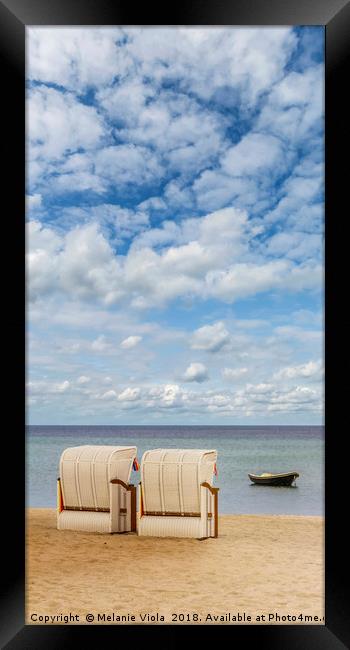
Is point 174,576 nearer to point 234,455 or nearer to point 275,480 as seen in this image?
point 275,480

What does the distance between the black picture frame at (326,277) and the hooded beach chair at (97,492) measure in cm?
477

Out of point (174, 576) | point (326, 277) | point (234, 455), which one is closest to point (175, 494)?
point (174, 576)

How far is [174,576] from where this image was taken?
614cm

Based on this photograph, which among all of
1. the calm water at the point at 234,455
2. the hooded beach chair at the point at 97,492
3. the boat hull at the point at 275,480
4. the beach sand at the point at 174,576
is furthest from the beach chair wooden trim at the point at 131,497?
the boat hull at the point at 275,480

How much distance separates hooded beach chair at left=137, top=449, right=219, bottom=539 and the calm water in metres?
4.05

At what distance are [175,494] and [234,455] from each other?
27.2 m

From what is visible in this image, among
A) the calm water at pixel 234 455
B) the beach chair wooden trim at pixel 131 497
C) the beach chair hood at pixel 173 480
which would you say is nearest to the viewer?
the beach chair hood at pixel 173 480

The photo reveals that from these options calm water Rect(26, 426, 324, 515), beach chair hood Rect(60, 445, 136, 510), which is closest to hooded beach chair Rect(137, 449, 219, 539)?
beach chair hood Rect(60, 445, 136, 510)

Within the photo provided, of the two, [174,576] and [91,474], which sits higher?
[91,474]

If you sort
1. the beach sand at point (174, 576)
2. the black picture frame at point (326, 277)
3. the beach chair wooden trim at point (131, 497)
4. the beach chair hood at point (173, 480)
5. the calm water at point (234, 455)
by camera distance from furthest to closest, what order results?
1. the calm water at point (234, 455)
2. the beach chair wooden trim at point (131, 497)
3. the beach chair hood at point (173, 480)
4. the beach sand at point (174, 576)
5. the black picture frame at point (326, 277)

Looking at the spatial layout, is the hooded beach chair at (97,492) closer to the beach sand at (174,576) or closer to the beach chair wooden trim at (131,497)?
the beach chair wooden trim at (131,497)

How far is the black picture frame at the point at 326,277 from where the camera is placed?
10.5ft
